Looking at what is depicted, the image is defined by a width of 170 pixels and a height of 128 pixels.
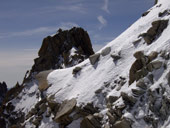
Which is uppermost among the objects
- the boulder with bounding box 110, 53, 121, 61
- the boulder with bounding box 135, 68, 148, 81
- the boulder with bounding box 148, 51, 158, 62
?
the boulder with bounding box 110, 53, 121, 61

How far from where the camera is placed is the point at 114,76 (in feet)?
62.9

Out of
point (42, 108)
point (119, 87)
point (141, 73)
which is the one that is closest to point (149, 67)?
point (141, 73)

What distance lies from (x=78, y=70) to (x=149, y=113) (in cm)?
1379

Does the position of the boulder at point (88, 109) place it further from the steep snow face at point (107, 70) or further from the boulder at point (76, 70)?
the boulder at point (76, 70)

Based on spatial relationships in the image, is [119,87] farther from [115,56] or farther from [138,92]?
[115,56]

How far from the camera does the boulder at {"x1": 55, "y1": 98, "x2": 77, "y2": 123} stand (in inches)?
752

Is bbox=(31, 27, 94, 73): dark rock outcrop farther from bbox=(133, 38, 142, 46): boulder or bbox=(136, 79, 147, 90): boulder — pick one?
bbox=(136, 79, 147, 90): boulder

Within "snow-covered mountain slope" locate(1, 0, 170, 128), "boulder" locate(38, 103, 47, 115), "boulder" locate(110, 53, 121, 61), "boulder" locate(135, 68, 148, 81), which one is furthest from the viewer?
"boulder" locate(38, 103, 47, 115)

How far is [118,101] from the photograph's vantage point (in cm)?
1527

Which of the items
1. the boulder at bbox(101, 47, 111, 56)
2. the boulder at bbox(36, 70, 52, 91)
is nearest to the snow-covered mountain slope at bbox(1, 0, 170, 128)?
the boulder at bbox(101, 47, 111, 56)

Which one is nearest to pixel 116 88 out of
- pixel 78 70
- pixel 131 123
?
pixel 131 123

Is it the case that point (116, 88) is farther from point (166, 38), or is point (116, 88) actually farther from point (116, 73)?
point (166, 38)

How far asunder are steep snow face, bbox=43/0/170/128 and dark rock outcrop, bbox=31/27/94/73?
27692 mm

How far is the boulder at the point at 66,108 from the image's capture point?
19109 millimetres
